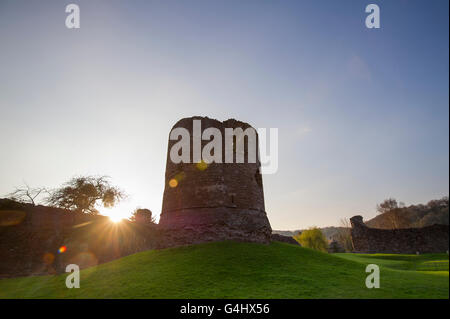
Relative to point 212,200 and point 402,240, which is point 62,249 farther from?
point 402,240

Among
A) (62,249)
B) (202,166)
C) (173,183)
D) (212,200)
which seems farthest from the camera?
(62,249)

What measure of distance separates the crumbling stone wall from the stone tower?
65.8 feet

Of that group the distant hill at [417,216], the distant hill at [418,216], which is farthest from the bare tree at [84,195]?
the distant hill at [418,216]

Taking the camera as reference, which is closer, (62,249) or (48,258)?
(48,258)

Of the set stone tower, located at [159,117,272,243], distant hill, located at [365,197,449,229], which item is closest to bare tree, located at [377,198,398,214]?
distant hill, located at [365,197,449,229]

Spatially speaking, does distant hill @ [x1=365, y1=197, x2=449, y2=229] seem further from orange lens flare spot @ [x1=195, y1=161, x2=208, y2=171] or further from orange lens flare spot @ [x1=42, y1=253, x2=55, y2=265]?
orange lens flare spot @ [x1=42, y1=253, x2=55, y2=265]

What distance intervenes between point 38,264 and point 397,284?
18.5 m

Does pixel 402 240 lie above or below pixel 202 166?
below

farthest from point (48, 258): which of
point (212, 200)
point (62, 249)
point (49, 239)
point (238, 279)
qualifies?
point (238, 279)

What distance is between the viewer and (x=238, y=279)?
6.97m

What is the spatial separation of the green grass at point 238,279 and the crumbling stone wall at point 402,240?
67.6ft

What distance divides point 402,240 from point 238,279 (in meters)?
26.7

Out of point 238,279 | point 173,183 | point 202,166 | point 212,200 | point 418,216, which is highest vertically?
point 202,166
